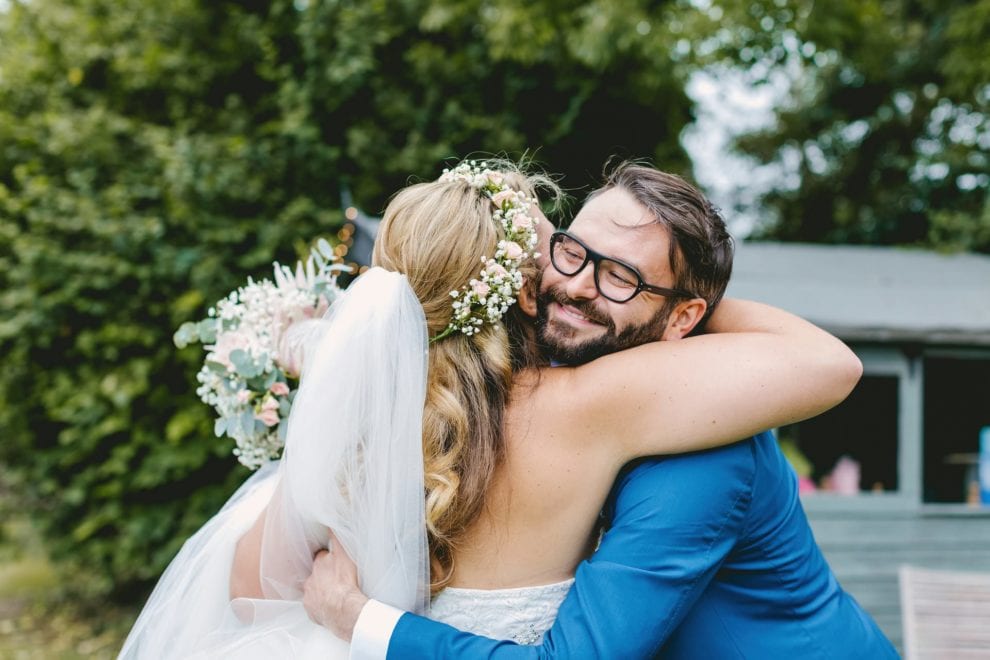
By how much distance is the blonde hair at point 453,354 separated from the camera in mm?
1729

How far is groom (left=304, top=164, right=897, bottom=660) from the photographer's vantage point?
1.61 m

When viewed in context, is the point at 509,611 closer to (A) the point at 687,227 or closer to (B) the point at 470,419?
(B) the point at 470,419

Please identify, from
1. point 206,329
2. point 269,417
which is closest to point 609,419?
point 269,417

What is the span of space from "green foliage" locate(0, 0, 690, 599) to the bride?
3.98 m

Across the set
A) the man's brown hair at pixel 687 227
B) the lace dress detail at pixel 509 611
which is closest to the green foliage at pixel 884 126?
the man's brown hair at pixel 687 227

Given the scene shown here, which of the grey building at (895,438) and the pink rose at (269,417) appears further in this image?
the grey building at (895,438)

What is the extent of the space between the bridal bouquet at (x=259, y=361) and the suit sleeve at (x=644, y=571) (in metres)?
0.84

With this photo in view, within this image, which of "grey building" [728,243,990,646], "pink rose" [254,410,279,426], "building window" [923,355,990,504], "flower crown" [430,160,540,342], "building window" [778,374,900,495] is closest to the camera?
"flower crown" [430,160,540,342]

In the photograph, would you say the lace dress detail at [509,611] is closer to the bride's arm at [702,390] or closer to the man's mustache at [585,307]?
the bride's arm at [702,390]

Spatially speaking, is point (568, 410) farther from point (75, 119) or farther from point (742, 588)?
point (75, 119)

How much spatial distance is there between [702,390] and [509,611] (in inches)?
26.2

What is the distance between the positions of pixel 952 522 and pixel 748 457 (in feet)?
18.7

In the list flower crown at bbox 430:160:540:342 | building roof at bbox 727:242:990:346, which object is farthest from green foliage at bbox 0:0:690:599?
flower crown at bbox 430:160:540:342

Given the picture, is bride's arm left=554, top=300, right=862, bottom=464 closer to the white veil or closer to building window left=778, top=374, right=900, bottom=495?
the white veil
